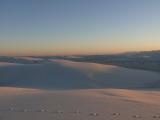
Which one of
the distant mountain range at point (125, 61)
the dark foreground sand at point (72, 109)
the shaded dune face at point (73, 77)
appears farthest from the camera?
the distant mountain range at point (125, 61)

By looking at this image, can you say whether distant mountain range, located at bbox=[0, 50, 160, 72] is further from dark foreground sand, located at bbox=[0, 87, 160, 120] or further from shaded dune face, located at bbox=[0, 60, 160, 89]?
dark foreground sand, located at bbox=[0, 87, 160, 120]

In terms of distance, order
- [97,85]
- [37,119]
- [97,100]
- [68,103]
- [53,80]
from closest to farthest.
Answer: [37,119] → [68,103] → [97,100] → [97,85] → [53,80]

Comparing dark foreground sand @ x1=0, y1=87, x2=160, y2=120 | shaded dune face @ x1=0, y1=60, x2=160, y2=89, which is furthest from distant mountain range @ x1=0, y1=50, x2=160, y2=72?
dark foreground sand @ x1=0, y1=87, x2=160, y2=120

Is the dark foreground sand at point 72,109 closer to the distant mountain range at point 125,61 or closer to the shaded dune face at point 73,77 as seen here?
the shaded dune face at point 73,77

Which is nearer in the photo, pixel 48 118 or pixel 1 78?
pixel 48 118

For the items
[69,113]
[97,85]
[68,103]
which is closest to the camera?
[69,113]

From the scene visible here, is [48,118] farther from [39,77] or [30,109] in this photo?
[39,77]

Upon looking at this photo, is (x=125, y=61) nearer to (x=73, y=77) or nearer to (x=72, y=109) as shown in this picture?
(x=73, y=77)

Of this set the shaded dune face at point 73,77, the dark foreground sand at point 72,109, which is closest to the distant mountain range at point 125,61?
the shaded dune face at point 73,77

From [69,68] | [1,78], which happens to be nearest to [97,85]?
[69,68]
